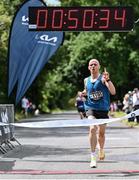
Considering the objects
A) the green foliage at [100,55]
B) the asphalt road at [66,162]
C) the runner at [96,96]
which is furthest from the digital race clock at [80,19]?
the green foliage at [100,55]

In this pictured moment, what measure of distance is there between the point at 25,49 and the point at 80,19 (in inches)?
79.1

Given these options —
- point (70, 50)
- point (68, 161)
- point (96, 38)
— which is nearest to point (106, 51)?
point (96, 38)

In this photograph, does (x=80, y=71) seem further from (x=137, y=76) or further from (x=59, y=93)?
(x=59, y=93)

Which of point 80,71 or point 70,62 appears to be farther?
point 80,71

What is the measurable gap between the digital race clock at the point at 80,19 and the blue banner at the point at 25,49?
861mm

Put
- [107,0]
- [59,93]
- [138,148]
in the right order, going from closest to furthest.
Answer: [138,148] < [107,0] < [59,93]

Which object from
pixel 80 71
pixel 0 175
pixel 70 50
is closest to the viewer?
pixel 0 175

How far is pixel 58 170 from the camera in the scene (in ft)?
38.6

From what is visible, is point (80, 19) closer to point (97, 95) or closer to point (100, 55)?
point (97, 95)

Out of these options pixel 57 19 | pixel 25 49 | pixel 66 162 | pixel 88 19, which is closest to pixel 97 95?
pixel 66 162

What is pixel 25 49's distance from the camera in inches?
720

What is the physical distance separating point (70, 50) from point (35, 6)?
3338 centimetres

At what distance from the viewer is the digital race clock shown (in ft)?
56.1

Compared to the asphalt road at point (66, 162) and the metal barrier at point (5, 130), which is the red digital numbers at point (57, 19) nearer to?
the metal barrier at point (5, 130)
